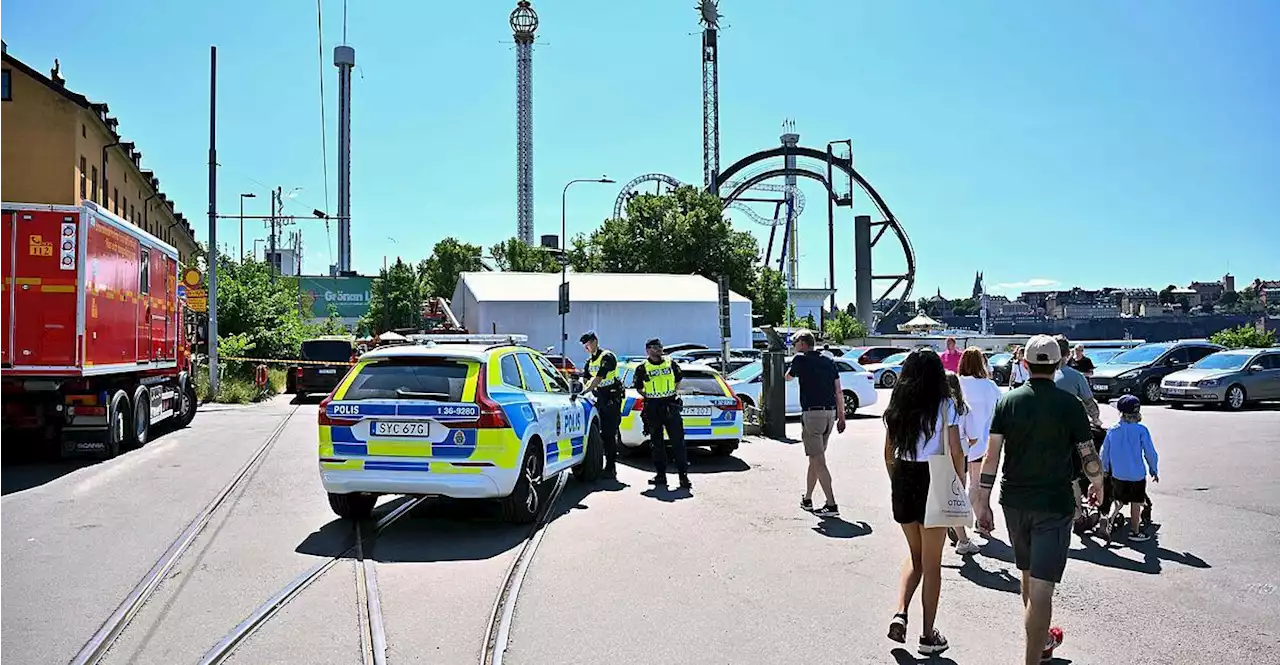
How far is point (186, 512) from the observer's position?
995 centimetres

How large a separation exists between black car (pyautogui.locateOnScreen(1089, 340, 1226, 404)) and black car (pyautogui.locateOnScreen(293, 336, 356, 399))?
2020 centimetres

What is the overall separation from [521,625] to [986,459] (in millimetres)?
2784

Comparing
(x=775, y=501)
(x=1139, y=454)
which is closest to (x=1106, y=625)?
(x=1139, y=454)

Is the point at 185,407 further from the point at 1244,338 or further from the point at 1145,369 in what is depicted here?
the point at 1244,338

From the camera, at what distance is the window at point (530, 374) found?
9.95 m

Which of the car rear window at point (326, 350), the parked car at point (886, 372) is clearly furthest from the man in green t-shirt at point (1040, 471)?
the parked car at point (886, 372)

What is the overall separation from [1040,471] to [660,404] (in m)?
6.87

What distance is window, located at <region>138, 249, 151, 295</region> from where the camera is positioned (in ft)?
53.0

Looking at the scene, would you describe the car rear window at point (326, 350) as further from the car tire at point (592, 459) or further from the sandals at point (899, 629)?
the sandals at point (899, 629)

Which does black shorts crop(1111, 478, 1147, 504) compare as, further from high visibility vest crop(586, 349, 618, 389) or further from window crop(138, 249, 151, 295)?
window crop(138, 249, 151, 295)

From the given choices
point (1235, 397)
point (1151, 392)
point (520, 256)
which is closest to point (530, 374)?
point (1235, 397)

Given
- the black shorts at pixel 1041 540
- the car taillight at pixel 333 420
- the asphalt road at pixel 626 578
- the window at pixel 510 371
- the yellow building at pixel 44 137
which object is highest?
the yellow building at pixel 44 137

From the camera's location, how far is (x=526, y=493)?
906 cm

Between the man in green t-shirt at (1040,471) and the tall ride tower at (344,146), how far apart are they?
104 m
